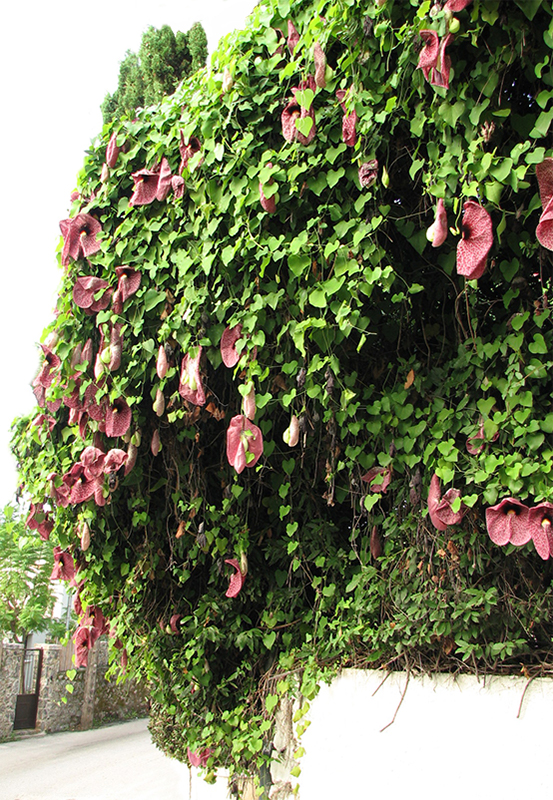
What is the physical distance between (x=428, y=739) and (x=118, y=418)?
1352 millimetres

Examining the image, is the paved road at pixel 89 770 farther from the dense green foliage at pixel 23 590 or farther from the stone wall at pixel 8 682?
the dense green foliage at pixel 23 590

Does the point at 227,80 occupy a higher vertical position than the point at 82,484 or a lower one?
higher

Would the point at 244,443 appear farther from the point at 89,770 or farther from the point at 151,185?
the point at 89,770

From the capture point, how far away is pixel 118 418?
219 cm

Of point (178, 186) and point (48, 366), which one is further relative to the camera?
point (48, 366)

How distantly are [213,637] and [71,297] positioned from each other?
4.48ft

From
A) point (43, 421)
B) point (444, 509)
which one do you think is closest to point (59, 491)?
point (43, 421)

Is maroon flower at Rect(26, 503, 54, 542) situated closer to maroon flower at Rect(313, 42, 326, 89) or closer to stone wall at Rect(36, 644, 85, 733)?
maroon flower at Rect(313, 42, 326, 89)

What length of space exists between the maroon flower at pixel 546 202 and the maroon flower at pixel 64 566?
212 centimetres

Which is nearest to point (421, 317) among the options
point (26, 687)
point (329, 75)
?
point (329, 75)

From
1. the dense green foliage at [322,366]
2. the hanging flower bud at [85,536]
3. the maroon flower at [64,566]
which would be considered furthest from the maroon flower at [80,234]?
the maroon flower at [64,566]

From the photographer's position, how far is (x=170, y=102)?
2.40 meters

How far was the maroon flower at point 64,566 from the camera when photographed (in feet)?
8.71

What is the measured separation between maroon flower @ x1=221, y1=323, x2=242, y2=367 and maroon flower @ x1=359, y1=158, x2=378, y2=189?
56cm
